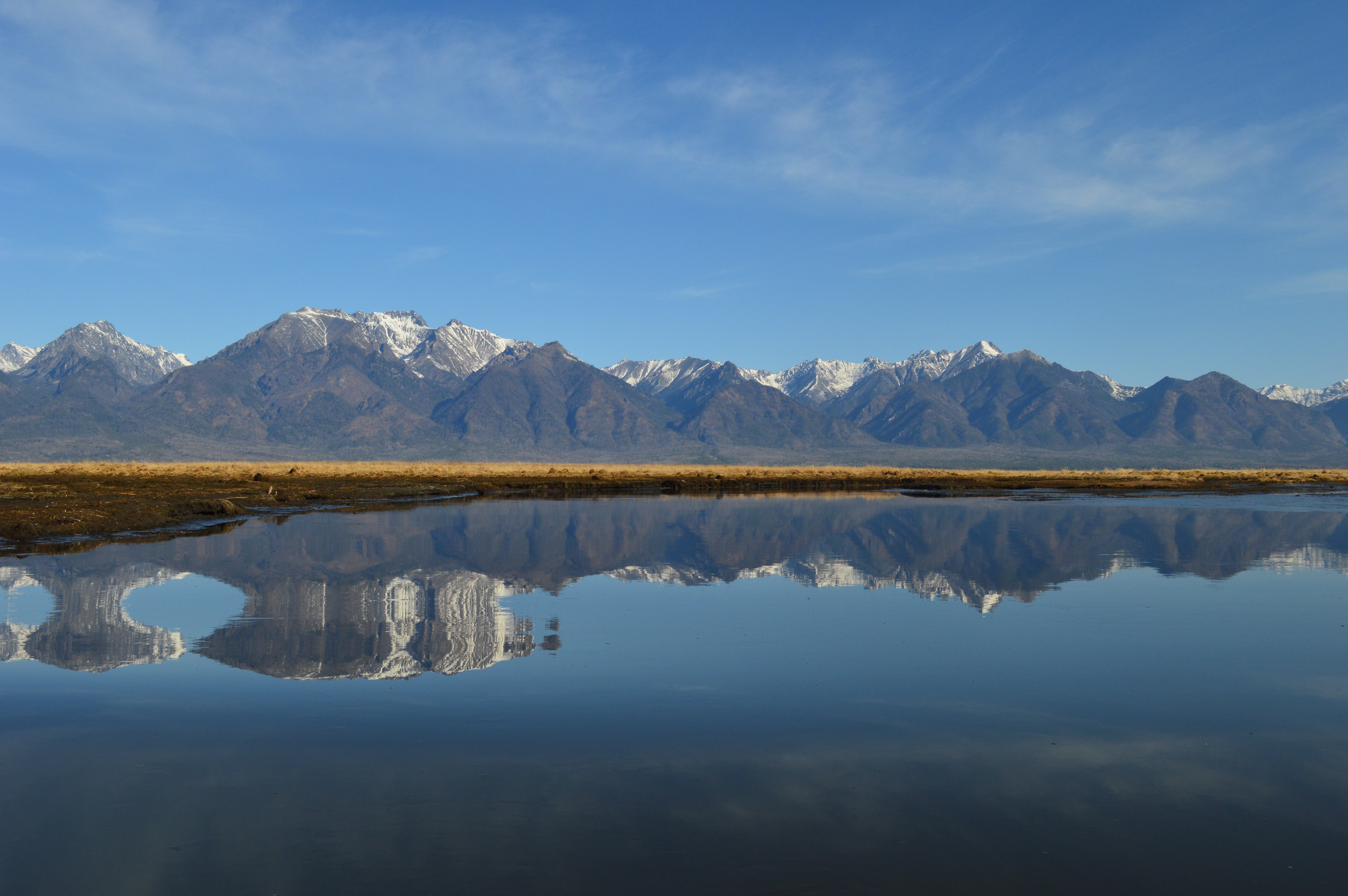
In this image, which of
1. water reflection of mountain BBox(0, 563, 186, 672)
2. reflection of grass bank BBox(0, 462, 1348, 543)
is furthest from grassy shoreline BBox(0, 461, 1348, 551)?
water reflection of mountain BBox(0, 563, 186, 672)

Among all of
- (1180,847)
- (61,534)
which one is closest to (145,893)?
(1180,847)

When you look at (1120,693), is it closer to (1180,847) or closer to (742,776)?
(1180,847)

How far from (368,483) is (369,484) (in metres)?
1.29

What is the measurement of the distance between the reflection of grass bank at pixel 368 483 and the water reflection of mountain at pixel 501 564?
5856mm

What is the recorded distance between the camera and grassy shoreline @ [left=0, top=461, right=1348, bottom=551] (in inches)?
1654

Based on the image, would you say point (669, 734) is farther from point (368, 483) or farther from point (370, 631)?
point (368, 483)

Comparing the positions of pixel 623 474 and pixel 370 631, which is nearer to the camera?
pixel 370 631

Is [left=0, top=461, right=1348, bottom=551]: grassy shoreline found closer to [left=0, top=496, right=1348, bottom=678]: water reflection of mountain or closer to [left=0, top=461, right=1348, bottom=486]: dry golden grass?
[left=0, top=461, right=1348, bottom=486]: dry golden grass

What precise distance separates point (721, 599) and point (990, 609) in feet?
20.6

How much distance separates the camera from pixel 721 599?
22812 millimetres

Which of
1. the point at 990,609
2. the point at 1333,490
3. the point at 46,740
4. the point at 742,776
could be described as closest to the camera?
the point at 742,776

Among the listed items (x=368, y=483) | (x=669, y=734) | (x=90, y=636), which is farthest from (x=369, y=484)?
(x=669, y=734)

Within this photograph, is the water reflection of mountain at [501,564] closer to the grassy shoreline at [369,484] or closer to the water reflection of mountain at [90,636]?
the water reflection of mountain at [90,636]

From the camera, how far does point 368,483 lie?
85.1 metres
